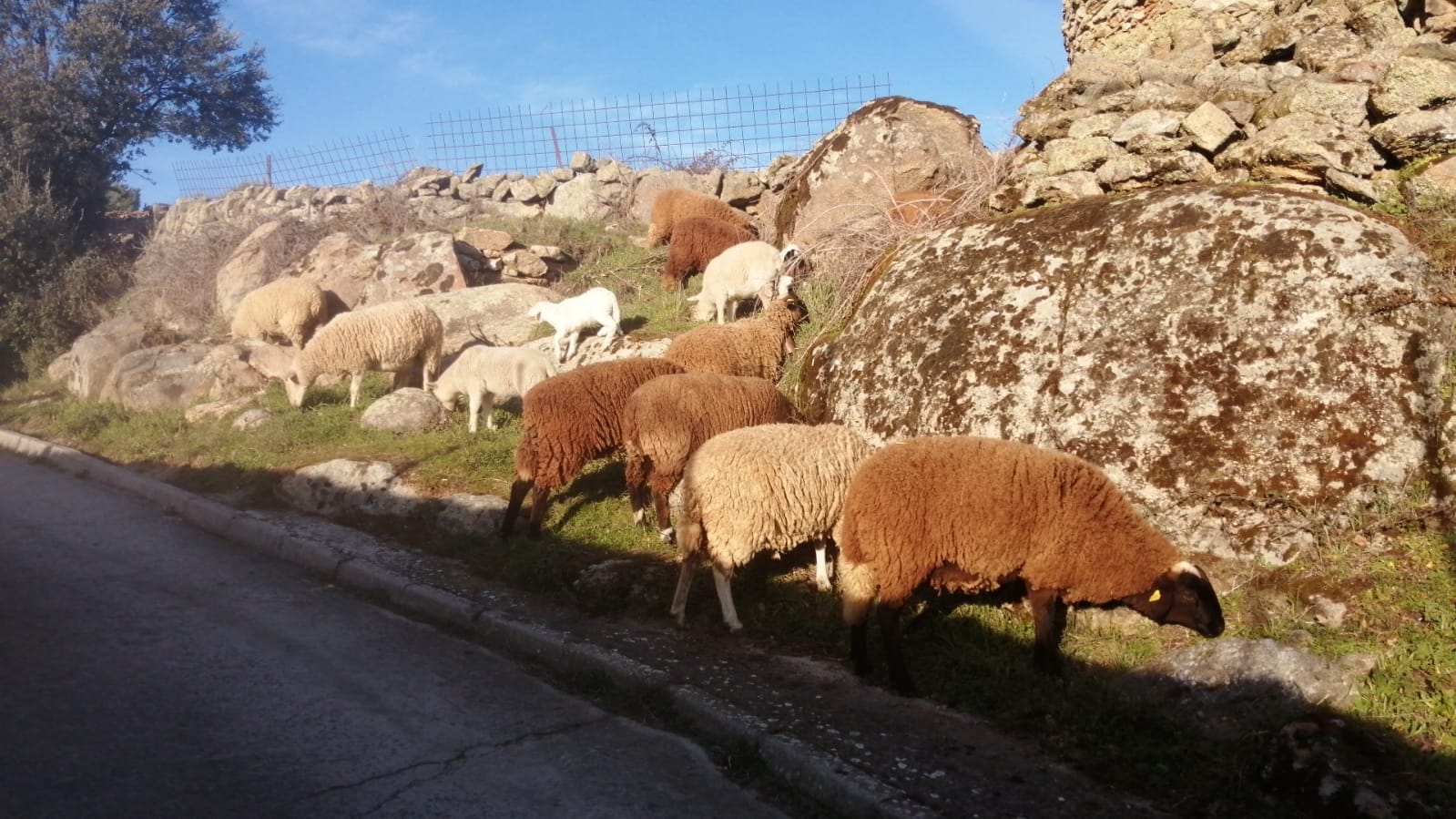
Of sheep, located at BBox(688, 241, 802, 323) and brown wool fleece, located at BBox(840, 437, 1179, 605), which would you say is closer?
brown wool fleece, located at BBox(840, 437, 1179, 605)

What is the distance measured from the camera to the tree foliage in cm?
1928

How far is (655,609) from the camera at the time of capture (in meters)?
6.23

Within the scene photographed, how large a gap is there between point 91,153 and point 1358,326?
25.5m

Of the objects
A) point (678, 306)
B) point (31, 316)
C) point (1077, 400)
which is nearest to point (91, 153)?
point (31, 316)

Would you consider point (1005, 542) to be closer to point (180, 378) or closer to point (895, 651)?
point (895, 651)

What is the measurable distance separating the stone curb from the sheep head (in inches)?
73.9

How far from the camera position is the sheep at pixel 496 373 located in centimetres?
1020

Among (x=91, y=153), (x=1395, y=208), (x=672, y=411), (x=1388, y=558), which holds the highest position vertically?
(x=91, y=153)

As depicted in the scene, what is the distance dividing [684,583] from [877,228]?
5521 mm

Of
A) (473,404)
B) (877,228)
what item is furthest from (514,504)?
(877,228)

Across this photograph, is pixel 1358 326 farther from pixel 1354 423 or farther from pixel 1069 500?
pixel 1069 500

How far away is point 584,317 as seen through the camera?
37.7ft

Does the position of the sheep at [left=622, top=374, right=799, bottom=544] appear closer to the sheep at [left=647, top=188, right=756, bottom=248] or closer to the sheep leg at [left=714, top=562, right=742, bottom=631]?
the sheep leg at [left=714, top=562, right=742, bottom=631]

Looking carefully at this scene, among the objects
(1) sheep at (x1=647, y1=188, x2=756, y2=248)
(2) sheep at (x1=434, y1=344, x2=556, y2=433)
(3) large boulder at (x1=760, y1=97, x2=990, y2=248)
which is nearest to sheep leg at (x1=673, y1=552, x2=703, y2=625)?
(2) sheep at (x1=434, y1=344, x2=556, y2=433)
